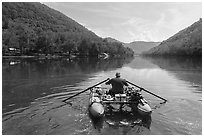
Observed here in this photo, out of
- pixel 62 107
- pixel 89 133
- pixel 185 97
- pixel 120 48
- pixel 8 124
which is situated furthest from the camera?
pixel 120 48

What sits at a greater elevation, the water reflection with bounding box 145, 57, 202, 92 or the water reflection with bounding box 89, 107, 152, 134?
the water reflection with bounding box 145, 57, 202, 92

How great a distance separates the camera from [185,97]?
19641mm

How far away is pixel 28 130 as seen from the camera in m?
11.1

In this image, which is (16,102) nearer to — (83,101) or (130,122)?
(83,101)

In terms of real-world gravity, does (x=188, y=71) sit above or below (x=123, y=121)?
above

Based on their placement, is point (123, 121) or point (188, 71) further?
point (188, 71)

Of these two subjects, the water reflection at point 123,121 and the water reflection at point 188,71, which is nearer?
the water reflection at point 123,121

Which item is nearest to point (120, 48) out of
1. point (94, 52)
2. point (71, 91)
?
point (94, 52)

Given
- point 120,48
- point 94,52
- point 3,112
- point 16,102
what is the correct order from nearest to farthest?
point 3,112
point 16,102
point 94,52
point 120,48

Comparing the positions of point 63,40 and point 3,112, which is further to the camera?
point 63,40

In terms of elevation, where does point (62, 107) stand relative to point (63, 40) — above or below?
below

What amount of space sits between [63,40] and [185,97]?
405 feet

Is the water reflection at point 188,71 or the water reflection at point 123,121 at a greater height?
the water reflection at point 188,71

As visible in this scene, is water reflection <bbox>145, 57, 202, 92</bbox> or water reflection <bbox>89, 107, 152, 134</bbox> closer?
water reflection <bbox>89, 107, 152, 134</bbox>
